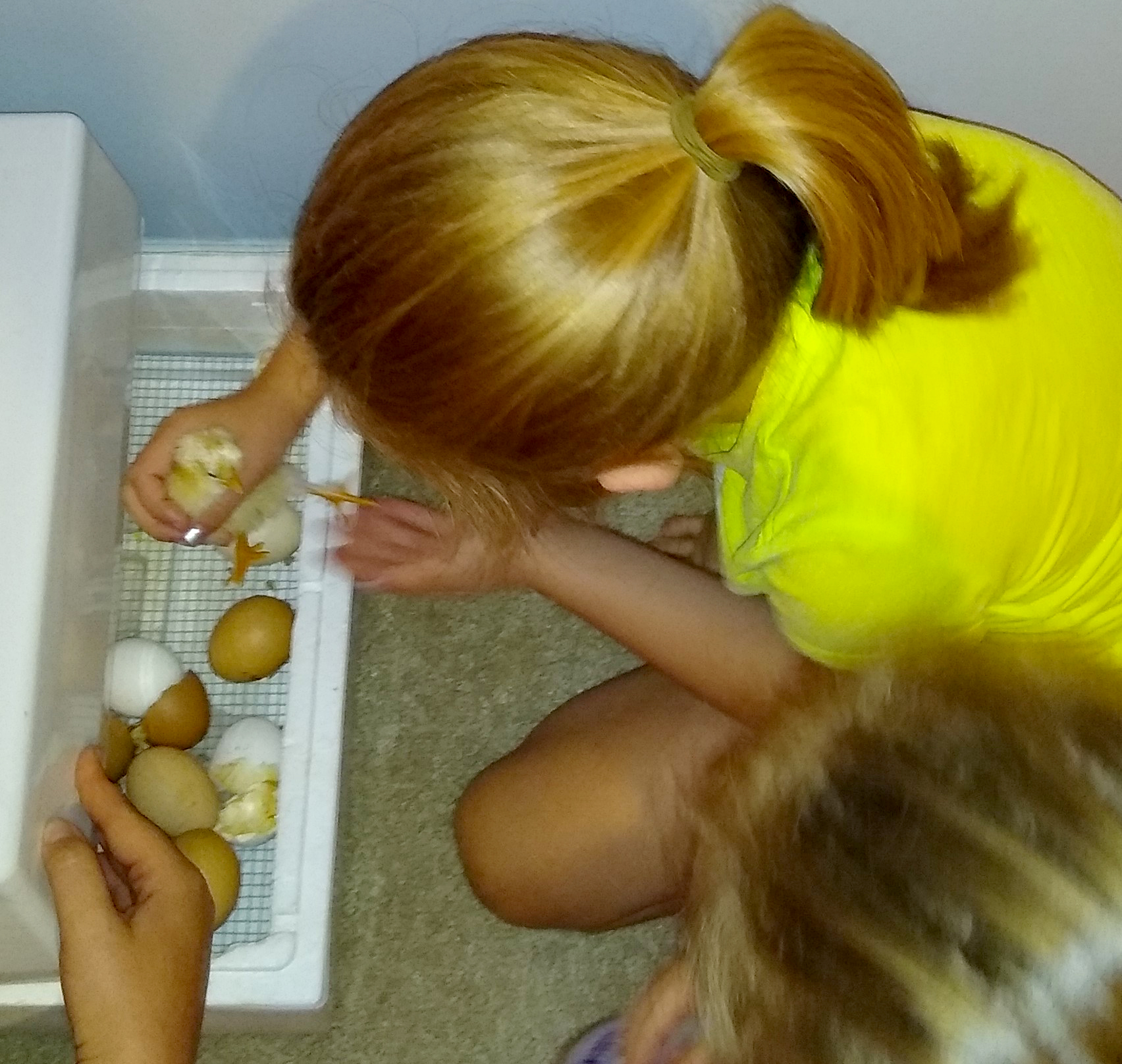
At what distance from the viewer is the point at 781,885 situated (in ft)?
1.41

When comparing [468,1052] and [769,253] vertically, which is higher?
[769,253]

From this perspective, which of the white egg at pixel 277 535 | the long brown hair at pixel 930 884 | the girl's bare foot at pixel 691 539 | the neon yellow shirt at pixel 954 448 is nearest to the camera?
the long brown hair at pixel 930 884

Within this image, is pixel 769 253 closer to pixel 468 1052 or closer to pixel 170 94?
pixel 170 94

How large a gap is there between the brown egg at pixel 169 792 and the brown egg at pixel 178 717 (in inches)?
0.7

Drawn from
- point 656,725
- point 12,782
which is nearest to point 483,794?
point 656,725

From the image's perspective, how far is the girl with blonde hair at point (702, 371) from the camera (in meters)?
0.43

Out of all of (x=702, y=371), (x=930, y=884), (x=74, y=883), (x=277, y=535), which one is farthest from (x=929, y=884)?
(x=277, y=535)

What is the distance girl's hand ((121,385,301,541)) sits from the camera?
28.9 inches

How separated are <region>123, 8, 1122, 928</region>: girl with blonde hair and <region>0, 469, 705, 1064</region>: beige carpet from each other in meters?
0.13

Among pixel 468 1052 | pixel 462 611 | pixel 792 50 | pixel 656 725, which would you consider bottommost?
pixel 468 1052

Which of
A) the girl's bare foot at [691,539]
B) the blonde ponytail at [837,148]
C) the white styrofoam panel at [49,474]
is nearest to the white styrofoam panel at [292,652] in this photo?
the white styrofoam panel at [49,474]

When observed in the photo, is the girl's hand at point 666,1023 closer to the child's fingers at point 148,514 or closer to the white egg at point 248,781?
the white egg at point 248,781

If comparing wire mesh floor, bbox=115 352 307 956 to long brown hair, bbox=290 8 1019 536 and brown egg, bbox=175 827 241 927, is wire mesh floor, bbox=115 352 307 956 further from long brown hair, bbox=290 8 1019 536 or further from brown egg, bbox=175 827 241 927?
long brown hair, bbox=290 8 1019 536

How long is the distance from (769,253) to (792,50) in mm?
70
